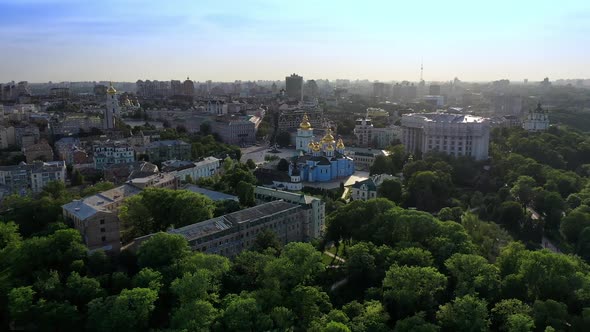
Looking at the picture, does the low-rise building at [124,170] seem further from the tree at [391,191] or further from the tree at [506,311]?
the tree at [506,311]

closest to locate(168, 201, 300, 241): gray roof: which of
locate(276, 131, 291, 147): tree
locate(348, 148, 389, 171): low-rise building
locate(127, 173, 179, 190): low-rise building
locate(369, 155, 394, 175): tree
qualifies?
locate(127, 173, 179, 190): low-rise building

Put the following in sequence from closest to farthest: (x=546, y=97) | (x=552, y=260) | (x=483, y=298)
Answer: (x=483, y=298), (x=552, y=260), (x=546, y=97)

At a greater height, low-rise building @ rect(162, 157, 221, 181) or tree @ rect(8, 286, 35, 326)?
low-rise building @ rect(162, 157, 221, 181)

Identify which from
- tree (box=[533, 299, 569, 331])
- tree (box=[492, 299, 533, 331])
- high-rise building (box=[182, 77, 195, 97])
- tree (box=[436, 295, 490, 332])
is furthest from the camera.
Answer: high-rise building (box=[182, 77, 195, 97])

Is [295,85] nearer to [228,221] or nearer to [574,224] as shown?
[574,224]

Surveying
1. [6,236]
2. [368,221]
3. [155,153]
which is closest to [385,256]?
[368,221]

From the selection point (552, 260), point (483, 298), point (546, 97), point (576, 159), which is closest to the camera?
point (483, 298)

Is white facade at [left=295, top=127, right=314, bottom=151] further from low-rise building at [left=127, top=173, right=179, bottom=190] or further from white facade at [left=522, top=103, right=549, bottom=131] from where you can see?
white facade at [left=522, top=103, right=549, bottom=131]

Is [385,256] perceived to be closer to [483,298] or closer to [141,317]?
[483,298]
